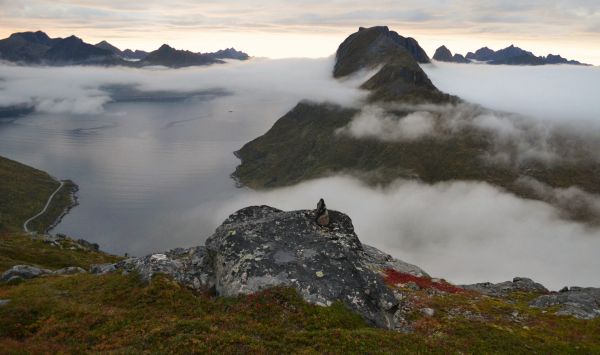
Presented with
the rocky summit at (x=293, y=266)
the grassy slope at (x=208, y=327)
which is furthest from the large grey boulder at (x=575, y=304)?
the rocky summit at (x=293, y=266)

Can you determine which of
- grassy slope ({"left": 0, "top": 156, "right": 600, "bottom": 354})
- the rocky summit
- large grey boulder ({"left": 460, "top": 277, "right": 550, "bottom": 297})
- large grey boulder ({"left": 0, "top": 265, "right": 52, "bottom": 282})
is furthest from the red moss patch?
large grey boulder ({"left": 0, "top": 265, "right": 52, "bottom": 282})

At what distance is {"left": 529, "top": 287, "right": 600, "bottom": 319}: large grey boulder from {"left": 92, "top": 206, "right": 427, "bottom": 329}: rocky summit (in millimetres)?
27799

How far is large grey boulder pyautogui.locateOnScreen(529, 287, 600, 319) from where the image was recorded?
51.8 m

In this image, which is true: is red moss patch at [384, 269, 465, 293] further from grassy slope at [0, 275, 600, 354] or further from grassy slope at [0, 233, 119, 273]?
grassy slope at [0, 233, 119, 273]

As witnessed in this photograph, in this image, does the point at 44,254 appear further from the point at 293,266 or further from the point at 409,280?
the point at 293,266

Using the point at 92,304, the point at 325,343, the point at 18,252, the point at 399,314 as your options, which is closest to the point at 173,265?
the point at 92,304

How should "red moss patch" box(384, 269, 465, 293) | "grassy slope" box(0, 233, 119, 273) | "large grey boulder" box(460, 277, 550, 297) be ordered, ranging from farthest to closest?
"grassy slope" box(0, 233, 119, 273), "large grey boulder" box(460, 277, 550, 297), "red moss patch" box(384, 269, 465, 293)

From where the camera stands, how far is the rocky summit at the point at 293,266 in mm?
33562

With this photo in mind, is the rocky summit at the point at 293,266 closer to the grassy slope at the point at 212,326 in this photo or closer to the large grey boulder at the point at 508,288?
the grassy slope at the point at 212,326

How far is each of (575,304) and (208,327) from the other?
5118 cm

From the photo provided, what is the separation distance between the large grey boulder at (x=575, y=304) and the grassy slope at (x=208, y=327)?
39.3ft

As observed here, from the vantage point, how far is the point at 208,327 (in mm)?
26891

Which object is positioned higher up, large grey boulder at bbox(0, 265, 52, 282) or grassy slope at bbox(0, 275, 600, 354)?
grassy slope at bbox(0, 275, 600, 354)

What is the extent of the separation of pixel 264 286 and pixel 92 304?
1408 centimetres
